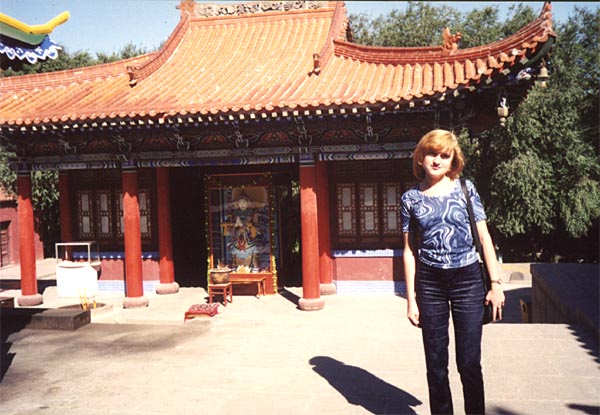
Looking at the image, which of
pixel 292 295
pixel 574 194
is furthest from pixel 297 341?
pixel 574 194

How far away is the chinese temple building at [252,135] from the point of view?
317 inches

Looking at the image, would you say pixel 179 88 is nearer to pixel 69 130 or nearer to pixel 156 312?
pixel 69 130

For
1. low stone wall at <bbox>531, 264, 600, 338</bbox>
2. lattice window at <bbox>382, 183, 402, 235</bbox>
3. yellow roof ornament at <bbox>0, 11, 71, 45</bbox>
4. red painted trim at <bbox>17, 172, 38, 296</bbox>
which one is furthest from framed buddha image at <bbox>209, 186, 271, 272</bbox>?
low stone wall at <bbox>531, 264, 600, 338</bbox>

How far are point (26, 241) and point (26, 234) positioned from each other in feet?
0.45

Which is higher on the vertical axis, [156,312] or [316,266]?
[316,266]

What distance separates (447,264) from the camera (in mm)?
3373

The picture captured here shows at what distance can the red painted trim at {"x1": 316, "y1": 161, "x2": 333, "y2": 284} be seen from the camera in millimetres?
10023

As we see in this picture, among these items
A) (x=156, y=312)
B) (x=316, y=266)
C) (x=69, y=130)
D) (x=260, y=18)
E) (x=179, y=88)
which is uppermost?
(x=260, y=18)

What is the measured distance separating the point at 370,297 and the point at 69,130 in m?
5.99

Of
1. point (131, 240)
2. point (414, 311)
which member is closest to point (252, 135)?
point (131, 240)

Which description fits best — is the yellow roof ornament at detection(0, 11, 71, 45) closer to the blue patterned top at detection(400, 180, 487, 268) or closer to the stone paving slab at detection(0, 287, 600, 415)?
the stone paving slab at detection(0, 287, 600, 415)

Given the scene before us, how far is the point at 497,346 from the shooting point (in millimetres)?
6000

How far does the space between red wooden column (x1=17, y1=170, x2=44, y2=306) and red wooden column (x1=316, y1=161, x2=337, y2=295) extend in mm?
5349

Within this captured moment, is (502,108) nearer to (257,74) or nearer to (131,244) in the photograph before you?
(257,74)
